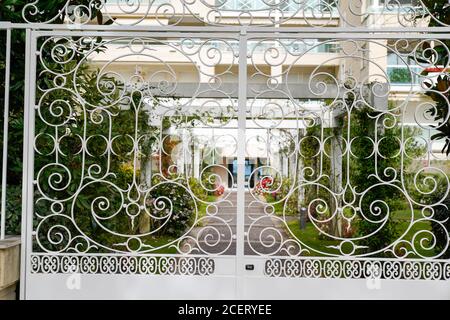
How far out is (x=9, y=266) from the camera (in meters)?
2.60

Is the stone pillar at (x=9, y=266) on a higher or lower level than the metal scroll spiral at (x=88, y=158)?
lower

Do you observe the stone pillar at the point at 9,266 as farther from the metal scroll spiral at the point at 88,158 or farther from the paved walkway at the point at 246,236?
the paved walkway at the point at 246,236

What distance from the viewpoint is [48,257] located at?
2727 mm

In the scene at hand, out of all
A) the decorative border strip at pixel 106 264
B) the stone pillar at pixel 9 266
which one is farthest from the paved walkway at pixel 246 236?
the stone pillar at pixel 9 266

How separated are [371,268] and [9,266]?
193 cm

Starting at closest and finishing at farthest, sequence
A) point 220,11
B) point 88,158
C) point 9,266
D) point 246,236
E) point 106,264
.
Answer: point 9,266
point 106,264
point 220,11
point 88,158
point 246,236

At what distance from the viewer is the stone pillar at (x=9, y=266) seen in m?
2.53

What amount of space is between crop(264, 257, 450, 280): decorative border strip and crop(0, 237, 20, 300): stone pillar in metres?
1.35

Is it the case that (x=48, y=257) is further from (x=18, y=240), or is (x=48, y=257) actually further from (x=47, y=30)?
(x=47, y=30)

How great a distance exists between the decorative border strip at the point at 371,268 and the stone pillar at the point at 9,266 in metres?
1.35

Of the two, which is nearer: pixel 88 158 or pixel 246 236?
pixel 88 158

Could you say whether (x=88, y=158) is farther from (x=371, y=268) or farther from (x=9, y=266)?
(x=371, y=268)

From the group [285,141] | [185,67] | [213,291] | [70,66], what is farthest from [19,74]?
[185,67]

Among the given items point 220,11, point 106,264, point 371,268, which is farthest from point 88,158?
point 371,268
